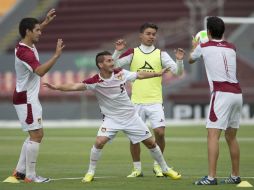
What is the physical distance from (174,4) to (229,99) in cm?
3069

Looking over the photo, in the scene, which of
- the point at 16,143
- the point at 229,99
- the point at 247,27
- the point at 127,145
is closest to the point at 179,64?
the point at 229,99

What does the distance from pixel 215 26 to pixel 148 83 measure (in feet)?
9.34

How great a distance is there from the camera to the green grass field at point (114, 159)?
1309 centimetres

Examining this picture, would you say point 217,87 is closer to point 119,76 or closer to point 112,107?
point 119,76

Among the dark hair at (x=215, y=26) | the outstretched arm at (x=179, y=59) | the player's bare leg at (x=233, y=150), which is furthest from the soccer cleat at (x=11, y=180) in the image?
the dark hair at (x=215, y=26)

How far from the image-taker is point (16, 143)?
23859 millimetres

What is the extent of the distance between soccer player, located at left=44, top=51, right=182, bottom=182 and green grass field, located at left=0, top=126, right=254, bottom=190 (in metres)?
0.58

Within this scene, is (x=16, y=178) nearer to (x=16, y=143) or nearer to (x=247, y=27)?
(x=16, y=143)

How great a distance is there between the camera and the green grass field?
13094 mm

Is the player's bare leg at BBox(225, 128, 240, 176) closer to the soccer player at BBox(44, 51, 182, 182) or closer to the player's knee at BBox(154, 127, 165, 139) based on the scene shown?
the soccer player at BBox(44, 51, 182, 182)

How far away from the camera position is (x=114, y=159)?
1859 centimetres

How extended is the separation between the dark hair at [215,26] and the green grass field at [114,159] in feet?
7.06

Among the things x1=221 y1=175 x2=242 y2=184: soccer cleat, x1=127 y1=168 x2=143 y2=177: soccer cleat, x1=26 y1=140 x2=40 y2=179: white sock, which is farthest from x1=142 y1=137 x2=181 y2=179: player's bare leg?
x1=26 y1=140 x2=40 y2=179: white sock

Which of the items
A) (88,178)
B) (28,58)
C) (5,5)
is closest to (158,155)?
(88,178)
